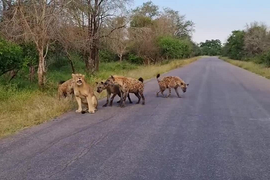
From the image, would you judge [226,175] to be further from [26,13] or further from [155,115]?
[26,13]

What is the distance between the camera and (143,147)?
6.66 metres

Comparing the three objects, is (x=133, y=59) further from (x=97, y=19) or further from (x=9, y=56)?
(x=9, y=56)

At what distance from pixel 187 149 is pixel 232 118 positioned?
12.1ft

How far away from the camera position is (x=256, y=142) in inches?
281

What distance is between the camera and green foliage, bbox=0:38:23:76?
13.3 m

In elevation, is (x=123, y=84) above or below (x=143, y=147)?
above

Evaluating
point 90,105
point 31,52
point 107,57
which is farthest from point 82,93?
point 107,57

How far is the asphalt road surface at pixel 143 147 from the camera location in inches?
207

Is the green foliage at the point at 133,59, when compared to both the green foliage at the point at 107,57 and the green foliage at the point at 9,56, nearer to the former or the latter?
the green foliage at the point at 107,57

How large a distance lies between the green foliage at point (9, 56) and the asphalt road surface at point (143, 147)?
4.64 m

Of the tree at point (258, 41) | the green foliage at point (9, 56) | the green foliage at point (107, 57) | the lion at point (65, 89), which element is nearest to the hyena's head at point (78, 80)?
the lion at point (65, 89)

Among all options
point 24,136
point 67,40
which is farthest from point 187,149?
point 67,40

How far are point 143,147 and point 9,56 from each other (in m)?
8.64

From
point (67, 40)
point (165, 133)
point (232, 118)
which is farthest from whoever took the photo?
point (67, 40)
